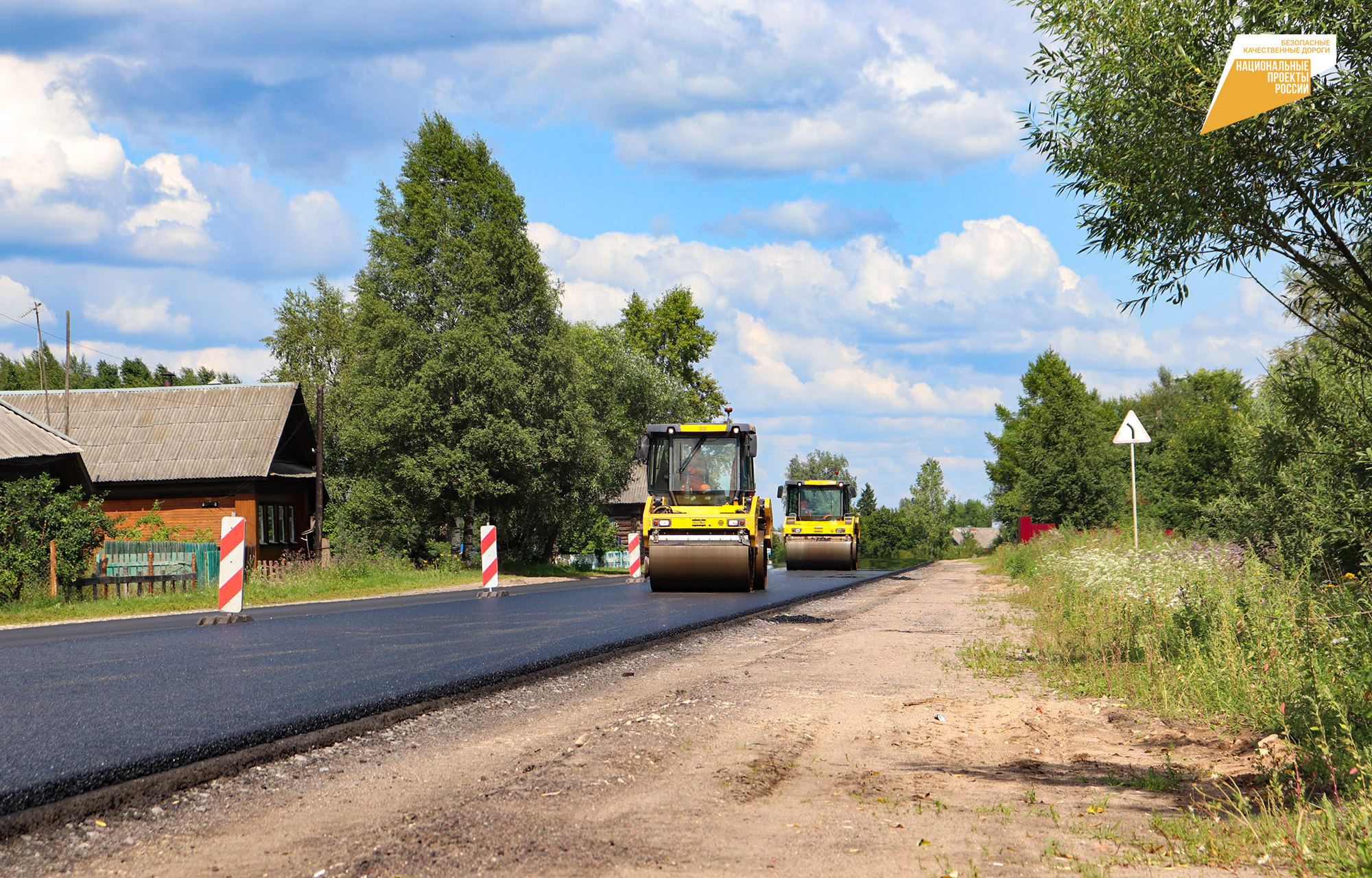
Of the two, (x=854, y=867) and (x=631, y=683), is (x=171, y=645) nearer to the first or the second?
(x=631, y=683)

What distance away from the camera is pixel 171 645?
1093cm

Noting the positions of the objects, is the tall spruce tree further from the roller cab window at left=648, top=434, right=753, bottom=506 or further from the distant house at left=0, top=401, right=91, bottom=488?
the roller cab window at left=648, top=434, right=753, bottom=506

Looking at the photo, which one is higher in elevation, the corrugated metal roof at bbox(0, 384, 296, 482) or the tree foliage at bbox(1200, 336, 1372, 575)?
the corrugated metal roof at bbox(0, 384, 296, 482)

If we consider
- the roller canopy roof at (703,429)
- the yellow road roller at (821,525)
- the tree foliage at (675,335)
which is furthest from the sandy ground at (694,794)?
the tree foliage at (675,335)

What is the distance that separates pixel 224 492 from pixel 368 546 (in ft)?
18.4

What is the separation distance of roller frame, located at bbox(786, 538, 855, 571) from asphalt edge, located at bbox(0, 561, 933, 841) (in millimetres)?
24838

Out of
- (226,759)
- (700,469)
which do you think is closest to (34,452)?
(700,469)

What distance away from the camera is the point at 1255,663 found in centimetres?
739

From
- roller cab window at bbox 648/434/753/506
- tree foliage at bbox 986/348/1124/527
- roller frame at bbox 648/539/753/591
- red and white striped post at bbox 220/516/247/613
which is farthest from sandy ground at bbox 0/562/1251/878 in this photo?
tree foliage at bbox 986/348/1124/527

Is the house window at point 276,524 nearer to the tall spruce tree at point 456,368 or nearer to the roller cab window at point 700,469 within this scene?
the tall spruce tree at point 456,368

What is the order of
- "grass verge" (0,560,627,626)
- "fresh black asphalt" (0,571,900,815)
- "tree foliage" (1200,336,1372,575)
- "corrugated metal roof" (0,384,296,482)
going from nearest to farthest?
1. "fresh black asphalt" (0,571,900,815)
2. "tree foliage" (1200,336,1372,575)
3. "grass verge" (0,560,627,626)
4. "corrugated metal roof" (0,384,296,482)

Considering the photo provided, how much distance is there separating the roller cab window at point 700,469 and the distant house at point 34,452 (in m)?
14.4

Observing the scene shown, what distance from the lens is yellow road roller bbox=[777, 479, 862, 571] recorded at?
110 ft

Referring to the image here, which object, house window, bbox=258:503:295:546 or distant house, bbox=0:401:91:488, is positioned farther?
house window, bbox=258:503:295:546
